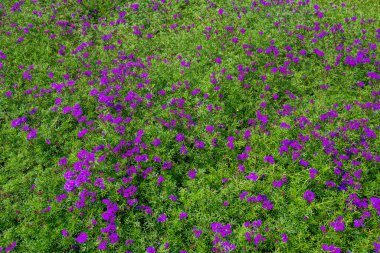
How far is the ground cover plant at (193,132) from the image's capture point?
17.6 feet

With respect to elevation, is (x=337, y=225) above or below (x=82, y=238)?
below

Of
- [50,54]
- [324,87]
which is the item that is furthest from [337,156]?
[50,54]

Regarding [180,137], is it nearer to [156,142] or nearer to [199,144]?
[199,144]

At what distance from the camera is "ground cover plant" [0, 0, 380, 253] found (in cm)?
536

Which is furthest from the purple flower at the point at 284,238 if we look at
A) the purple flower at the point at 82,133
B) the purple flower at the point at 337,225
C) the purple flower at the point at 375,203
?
the purple flower at the point at 82,133

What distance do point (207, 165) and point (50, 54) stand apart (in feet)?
20.2

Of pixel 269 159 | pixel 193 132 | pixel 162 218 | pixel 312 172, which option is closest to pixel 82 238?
pixel 162 218

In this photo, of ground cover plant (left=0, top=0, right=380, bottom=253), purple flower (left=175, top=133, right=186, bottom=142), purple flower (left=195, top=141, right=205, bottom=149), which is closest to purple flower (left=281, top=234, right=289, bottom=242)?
ground cover plant (left=0, top=0, right=380, bottom=253)

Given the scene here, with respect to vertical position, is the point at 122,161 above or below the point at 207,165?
above

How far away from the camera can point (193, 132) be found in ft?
22.5

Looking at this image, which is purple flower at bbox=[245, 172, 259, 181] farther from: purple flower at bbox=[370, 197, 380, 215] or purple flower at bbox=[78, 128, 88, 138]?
purple flower at bbox=[78, 128, 88, 138]

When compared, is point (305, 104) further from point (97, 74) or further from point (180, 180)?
point (97, 74)

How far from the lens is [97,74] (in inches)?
337

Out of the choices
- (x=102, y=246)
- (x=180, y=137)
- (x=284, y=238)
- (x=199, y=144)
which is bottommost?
(x=284, y=238)
